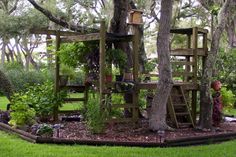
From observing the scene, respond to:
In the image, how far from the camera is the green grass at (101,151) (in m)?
5.93

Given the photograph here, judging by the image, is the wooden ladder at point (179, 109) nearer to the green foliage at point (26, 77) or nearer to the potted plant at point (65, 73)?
the potted plant at point (65, 73)

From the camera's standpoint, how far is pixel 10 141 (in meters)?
6.94

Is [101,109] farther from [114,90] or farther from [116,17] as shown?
[116,17]

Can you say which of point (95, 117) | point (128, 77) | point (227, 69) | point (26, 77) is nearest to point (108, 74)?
point (128, 77)


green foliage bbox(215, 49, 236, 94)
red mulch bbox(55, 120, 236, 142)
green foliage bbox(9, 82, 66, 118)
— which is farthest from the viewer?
green foliage bbox(215, 49, 236, 94)

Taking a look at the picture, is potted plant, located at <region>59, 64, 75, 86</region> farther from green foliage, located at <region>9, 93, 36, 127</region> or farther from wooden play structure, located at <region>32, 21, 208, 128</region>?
green foliage, located at <region>9, 93, 36, 127</region>

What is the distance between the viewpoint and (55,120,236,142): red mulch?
730 centimetres

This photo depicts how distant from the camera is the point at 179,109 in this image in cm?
880

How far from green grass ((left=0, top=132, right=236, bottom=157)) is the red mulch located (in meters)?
0.69

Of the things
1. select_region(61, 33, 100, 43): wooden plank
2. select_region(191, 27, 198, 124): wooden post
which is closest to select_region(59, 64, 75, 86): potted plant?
select_region(61, 33, 100, 43): wooden plank

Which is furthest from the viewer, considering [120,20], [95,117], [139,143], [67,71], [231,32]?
[231,32]

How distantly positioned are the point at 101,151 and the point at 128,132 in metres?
1.86

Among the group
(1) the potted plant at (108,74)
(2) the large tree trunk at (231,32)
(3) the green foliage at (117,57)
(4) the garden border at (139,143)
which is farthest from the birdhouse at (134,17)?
(2) the large tree trunk at (231,32)

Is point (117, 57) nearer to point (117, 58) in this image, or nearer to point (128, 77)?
point (117, 58)
